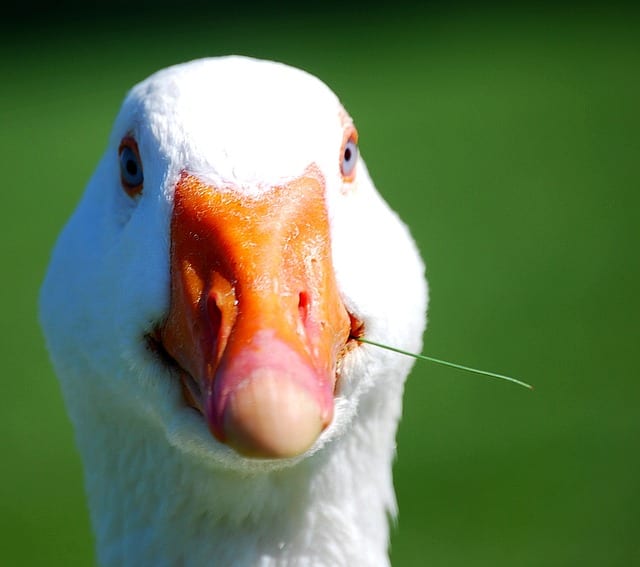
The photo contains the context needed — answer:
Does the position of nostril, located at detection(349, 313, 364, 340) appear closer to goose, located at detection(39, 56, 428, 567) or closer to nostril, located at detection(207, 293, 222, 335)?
goose, located at detection(39, 56, 428, 567)

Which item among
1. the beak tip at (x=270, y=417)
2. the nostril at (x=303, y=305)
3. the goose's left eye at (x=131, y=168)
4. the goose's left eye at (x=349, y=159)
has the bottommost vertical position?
the beak tip at (x=270, y=417)

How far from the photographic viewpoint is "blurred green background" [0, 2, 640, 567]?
628cm

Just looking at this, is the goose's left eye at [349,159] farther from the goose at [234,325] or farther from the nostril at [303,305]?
the nostril at [303,305]

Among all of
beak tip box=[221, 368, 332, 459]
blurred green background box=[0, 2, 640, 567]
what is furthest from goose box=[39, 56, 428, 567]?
blurred green background box=[0, 2, 640, 567]

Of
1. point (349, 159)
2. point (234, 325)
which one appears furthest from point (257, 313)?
point (349, 159)

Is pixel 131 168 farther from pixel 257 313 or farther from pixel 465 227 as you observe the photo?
pixel 465 227

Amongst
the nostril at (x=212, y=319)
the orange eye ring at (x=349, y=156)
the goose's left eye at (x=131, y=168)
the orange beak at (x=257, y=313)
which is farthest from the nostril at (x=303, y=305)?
the goose's left eye at (x=131, y=168)

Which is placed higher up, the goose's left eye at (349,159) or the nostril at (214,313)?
the goose's left eye at (349,159)

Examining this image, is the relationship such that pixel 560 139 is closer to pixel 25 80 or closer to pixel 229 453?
pixel 25 80

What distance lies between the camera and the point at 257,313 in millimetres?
2166

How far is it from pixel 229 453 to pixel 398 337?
1.68 feet


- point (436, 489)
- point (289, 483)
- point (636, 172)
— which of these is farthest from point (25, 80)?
point (289, 483)

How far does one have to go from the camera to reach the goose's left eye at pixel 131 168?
2678mm

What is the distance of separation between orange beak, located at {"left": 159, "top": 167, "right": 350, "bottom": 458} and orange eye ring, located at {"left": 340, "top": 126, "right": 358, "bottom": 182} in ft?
0.67
